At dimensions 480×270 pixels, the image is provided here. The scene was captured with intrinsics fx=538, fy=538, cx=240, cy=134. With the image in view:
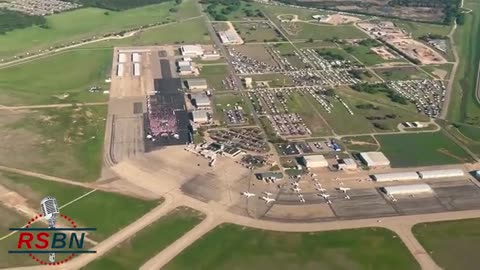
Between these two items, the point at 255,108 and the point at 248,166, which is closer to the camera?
the point at 248,166

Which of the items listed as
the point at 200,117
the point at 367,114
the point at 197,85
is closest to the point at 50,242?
the point at 200,117

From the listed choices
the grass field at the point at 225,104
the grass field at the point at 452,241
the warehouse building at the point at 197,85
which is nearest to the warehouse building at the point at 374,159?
the grass field at the point at 452,241

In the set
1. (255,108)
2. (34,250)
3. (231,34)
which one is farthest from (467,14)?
(34,250)

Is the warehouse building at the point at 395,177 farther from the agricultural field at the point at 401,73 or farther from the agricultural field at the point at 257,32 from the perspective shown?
the agricultural field at the point at 257,32

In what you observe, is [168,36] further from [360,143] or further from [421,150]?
[421,150]

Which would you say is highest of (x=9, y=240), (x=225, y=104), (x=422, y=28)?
(x=422, y=28)

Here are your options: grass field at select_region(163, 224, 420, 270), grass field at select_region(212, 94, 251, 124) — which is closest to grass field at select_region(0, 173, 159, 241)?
grass field at select_region(163, 224, 420, 270)

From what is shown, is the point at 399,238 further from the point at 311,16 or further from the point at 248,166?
the point at 311,16
